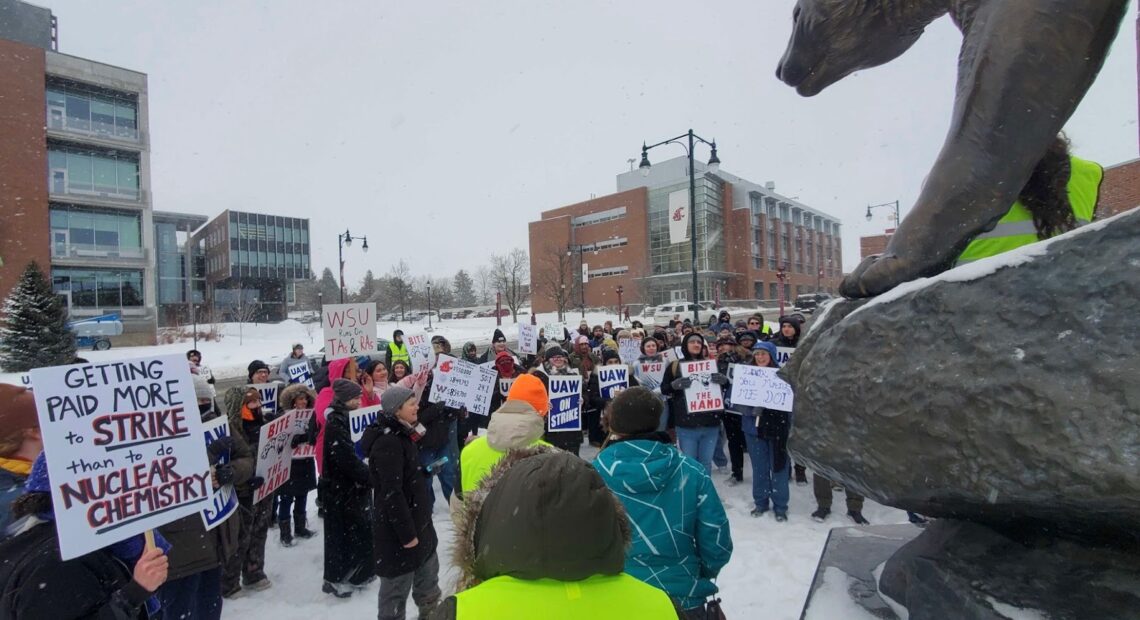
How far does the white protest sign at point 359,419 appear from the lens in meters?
5.55

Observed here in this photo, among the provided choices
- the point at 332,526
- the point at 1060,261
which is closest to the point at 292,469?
the point at 332,526

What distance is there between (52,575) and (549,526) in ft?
6.81

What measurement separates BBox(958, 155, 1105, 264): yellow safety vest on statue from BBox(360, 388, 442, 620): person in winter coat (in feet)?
11.0

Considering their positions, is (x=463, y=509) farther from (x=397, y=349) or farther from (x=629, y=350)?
(x=397, y=349)

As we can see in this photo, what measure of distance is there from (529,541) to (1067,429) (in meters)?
1.41

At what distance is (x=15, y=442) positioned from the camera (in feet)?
8.18

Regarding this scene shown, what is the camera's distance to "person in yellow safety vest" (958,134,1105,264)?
2.26m

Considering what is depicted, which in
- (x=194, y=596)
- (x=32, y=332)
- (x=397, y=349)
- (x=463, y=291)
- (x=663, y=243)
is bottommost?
(x=194, y=596)

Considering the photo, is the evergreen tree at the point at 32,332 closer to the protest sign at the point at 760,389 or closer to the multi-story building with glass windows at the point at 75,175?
the multi-story building with glass windows at the point at 75,175

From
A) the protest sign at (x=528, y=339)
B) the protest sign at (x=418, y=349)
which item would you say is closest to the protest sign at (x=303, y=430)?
the protest sign at (x=418, y=349)

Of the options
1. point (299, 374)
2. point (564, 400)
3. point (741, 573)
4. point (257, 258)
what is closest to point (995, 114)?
point (741, 573)

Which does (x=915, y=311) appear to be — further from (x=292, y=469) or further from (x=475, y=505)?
(x=292, y=469)

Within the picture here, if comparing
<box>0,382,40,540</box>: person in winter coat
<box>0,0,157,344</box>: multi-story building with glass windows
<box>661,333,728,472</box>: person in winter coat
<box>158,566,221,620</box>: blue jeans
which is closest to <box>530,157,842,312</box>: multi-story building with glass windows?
<box>0,0,157,344</box>: multi-story building with glass windows

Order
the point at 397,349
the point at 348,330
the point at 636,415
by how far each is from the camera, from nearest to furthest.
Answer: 1. the point at 636,415
2. the point at 348,330
3. the point at 397,349
